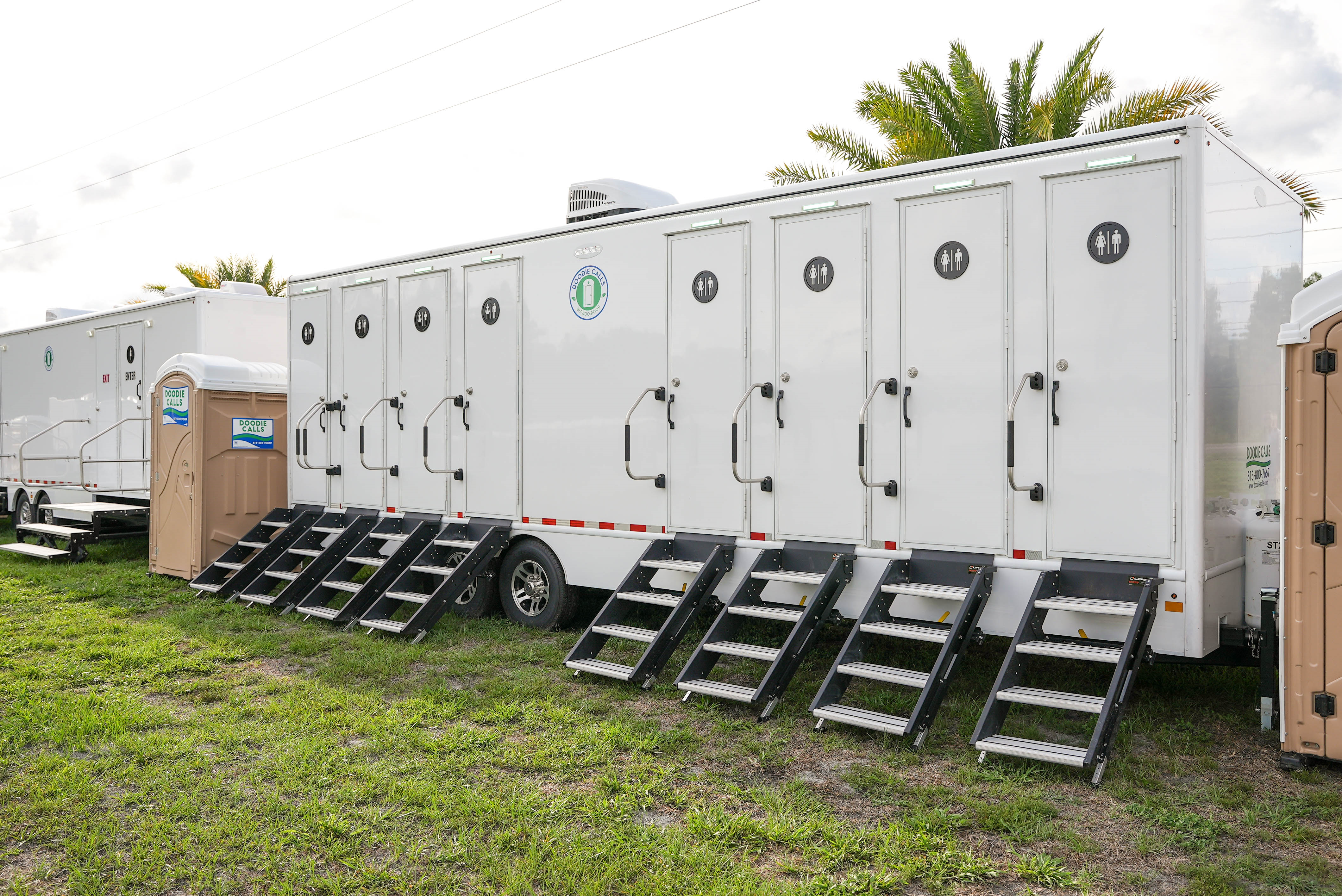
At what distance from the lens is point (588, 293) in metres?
7.41

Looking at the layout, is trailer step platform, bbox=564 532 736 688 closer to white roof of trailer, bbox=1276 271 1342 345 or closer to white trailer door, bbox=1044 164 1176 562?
white trailer door, bbox=1044 164 1176 562

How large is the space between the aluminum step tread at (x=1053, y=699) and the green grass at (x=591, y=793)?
302 millimetres

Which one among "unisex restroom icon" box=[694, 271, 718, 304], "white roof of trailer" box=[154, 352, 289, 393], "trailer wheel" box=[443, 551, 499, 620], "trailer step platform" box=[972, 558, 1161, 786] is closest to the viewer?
"trailer step platform" box=[972, 558, 1161, 786]

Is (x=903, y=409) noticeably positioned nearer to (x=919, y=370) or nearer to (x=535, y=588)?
(x=919, y=370)

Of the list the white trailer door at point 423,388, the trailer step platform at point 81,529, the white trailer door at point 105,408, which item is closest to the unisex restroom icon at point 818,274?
the white trailer door at point 423,388

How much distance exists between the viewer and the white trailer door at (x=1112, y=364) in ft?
16.1

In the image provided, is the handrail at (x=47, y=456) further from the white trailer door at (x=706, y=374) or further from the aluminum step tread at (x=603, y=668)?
the white trailer door at (x=706, y=374)

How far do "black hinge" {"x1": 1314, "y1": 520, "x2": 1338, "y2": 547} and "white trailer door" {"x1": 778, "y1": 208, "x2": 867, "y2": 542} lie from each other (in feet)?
7.66

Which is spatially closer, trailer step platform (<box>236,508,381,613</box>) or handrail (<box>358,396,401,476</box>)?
trailer step platform (<box>236,508,381,613</box>)

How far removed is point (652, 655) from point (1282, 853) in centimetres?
339

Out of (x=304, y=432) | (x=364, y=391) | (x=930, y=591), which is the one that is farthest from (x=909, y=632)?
(x=304, y=432)

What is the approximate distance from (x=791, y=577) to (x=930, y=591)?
0.90 m

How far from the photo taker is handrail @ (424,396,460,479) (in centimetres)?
829

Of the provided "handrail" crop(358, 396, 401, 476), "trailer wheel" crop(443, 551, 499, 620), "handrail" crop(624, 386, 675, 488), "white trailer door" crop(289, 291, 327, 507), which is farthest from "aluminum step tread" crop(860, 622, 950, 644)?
"white trailer door" crop(289, 291, 327, 507)
